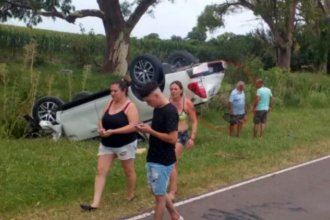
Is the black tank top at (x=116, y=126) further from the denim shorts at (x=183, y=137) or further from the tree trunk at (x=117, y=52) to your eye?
the tree trunk at (x=117, y=52)

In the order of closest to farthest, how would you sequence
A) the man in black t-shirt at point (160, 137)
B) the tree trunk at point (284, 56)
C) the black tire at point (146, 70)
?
the man in black t-shirt at point (160, 137) < the black tire at point (146, 70) < the tree trunk at point (284, 56)

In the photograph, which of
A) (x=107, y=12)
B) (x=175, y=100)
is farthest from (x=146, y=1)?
(x=175, y=100)

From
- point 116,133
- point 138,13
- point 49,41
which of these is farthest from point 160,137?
point 49,41

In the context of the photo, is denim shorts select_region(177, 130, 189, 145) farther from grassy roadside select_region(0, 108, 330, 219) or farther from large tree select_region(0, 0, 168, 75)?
large tree select_region(0, 0, 168, 75)

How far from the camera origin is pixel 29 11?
883 inches

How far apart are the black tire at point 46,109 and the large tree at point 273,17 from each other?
19.4 metres

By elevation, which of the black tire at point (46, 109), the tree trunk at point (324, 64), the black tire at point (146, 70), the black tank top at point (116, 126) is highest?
the black tire at point (146, 70)

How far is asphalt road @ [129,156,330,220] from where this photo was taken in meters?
8.29

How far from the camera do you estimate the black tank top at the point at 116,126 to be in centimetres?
787

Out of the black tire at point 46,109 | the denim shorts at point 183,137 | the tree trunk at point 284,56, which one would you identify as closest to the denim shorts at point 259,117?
the black tire at point 46,109

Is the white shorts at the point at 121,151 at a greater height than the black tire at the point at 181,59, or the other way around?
the black tire at the point at 181,59

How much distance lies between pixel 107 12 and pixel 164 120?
1715cm

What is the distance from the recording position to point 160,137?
670 cm

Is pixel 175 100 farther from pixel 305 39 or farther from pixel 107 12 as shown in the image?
pixel 305 39
